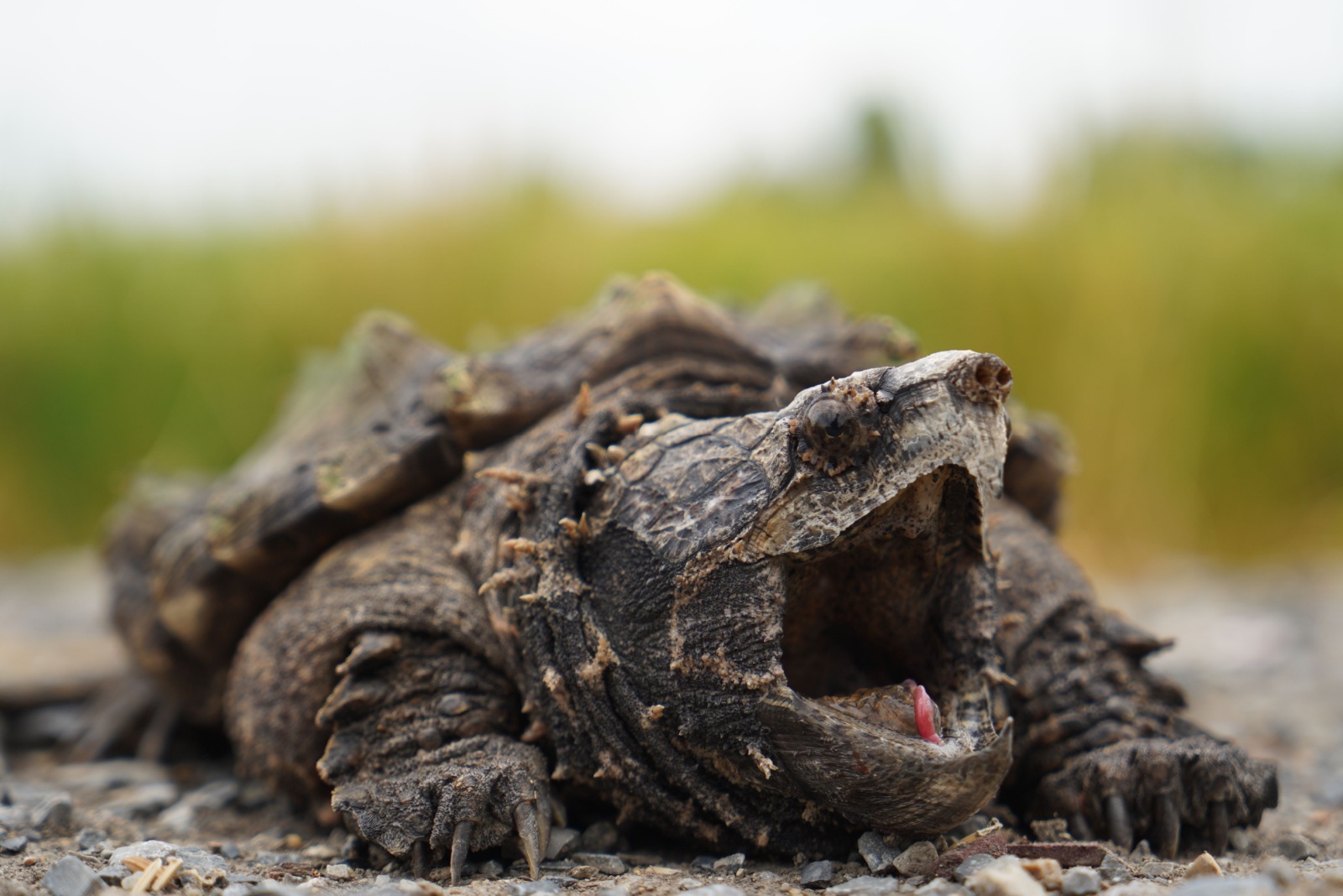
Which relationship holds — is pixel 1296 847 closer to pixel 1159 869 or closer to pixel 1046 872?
pixel 1159 869

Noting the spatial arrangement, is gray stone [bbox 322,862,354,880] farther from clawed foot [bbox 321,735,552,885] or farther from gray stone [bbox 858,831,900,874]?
gray stone [bbox 858,831,900,874]

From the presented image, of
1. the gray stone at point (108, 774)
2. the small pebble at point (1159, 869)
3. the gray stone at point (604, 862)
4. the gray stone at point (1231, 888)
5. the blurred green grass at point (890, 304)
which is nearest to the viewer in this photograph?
the gray stone at point (1231, 888)

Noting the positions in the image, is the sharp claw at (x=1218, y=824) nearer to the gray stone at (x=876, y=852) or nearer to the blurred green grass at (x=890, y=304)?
the gray stone at (x=876, y=852)

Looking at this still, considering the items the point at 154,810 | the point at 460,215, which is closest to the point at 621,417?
the point at 154,810

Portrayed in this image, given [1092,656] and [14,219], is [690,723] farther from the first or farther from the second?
[14,219]

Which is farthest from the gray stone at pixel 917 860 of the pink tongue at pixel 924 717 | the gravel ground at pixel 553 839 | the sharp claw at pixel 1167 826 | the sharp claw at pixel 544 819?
the sharp claw at pixel 544 819

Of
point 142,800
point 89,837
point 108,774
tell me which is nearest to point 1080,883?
point 89,837

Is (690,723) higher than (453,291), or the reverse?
(453,291)
